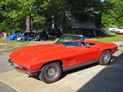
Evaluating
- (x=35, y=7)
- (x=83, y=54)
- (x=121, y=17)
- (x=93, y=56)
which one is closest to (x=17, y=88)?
(x=83, y=54)

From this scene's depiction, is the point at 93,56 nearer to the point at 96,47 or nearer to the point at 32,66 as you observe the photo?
the point at 96,47

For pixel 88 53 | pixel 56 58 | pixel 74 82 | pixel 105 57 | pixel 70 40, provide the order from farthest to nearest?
pixel 105 57 → pixel 70 40 → pixel 88 53 → pixel 74 82 → pixel 56 58

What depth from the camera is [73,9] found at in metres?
14.6

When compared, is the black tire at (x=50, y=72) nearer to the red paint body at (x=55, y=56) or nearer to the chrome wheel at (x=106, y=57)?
the red paint body at (x=55, y=56)

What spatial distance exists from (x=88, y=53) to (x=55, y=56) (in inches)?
55.0

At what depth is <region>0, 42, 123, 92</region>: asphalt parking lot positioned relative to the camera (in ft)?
11.5

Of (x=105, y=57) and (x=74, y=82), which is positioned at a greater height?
(x=105, y=57)

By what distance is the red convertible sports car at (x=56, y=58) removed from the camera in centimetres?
353

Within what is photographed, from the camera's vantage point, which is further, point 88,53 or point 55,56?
point 88,53

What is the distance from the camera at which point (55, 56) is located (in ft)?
12.6

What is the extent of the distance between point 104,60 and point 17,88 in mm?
3539

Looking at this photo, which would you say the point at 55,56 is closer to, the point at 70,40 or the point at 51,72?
the point at 51,72

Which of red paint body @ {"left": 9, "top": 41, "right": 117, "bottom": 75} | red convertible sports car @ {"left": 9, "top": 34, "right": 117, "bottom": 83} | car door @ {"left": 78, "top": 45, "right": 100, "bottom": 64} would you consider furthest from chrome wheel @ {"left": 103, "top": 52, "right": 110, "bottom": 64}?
car door @ {"left": 78, "top": 45, "right": 100, "bottom": 64}

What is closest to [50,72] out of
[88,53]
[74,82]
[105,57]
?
[74,82]
